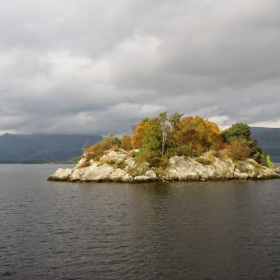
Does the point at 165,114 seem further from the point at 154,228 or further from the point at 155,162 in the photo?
the point at 154,228

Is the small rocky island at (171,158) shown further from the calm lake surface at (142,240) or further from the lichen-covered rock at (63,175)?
the calm lake surface at (142,240)

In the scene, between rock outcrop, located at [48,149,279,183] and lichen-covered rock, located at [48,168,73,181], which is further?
lichen-covered rock, located at [48,168,73,181]

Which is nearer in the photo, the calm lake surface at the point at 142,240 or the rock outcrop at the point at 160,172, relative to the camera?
the calm lake surface at the point at 142,240

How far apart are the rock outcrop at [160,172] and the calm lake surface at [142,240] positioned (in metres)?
43.9

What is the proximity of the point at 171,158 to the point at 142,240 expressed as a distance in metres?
76.6

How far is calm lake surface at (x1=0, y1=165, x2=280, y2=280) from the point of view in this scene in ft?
86.3

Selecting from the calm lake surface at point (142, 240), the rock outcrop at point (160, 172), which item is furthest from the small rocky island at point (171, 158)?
the calm lake surface at point (142, 240)

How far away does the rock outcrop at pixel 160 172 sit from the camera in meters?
104

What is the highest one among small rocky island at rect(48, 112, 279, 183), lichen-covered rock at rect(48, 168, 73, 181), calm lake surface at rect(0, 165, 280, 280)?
small rocky island at rect(48, 112, 279, 183)

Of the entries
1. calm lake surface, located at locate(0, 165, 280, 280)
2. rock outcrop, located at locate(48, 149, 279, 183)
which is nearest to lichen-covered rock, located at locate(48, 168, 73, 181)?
rock outcrop, located at locate(48, 149, 279, 183)

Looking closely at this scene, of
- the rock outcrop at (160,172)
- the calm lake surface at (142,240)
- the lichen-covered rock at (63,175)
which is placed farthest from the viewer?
the lichen-covered rock at (63,175)

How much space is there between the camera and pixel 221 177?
108 metres

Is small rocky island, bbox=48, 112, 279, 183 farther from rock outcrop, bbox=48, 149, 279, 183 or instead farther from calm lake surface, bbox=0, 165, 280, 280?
calm lake surface, bbox=0, 165, 280, 280

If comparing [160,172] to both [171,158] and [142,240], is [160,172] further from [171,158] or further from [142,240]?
[142,240]
